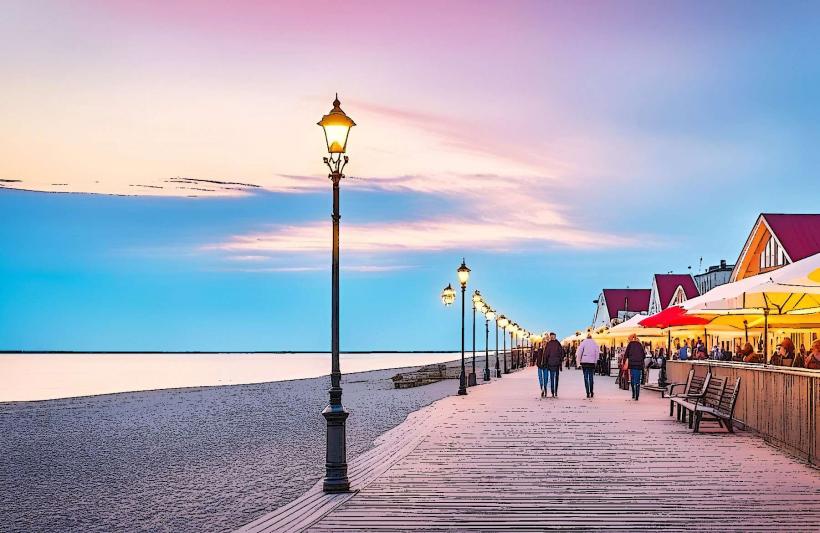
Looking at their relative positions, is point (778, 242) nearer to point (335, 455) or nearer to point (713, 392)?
point (713, 392)

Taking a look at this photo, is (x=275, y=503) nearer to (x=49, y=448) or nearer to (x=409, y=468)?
(x=409, y=468)

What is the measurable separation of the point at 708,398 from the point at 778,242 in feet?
78.9

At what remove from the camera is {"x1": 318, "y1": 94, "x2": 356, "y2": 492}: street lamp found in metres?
10.9

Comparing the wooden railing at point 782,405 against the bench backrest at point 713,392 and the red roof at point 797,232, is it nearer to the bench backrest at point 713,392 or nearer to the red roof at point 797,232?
the bench backrest at point 713,392

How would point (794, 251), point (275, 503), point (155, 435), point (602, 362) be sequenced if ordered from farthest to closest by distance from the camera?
point (602, 362) < point (794, 251) < point (155, 435) < point (275, 503)

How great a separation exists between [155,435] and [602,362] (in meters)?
32.5

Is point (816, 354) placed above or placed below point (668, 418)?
above

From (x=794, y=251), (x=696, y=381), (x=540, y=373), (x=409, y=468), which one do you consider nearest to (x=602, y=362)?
(x=794, y=251)

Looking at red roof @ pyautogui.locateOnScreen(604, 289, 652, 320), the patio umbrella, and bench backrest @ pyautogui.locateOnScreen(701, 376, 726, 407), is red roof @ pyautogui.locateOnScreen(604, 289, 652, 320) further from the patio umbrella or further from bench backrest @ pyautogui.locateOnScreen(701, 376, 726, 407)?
bench backrest @ pyautogui.locateOnScreen(701, 376, 726, 407)

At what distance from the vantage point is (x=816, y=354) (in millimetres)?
17953

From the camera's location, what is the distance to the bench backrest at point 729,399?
16531mm

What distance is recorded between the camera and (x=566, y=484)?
433 inches

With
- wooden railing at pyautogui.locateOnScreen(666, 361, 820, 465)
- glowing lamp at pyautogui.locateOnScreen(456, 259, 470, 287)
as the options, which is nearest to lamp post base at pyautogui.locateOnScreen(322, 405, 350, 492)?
wooden railing at pyautogui.locateOnScreen(666, 361, 820, 465)

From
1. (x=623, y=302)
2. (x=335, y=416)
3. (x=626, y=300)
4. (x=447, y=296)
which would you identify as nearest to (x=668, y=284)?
(x=626, y=300)
